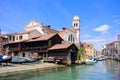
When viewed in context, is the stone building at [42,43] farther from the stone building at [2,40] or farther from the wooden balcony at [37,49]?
the stone building at [2,40]

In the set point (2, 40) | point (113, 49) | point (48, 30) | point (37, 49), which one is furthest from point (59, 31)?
point (113, 49)

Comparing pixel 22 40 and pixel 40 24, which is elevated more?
pixel 40 24

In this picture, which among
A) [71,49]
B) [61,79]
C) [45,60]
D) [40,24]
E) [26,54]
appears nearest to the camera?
[61,79]

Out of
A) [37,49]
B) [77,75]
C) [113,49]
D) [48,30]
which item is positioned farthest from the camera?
[113,49]

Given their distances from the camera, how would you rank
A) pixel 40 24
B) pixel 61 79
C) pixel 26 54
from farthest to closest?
1. pixel 40 24
2. pixel 26 54
3. pixel 61 79

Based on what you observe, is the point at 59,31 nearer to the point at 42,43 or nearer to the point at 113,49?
the point at 42,43

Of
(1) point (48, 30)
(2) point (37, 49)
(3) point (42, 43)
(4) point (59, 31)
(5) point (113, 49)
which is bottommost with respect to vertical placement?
(2) point (37, 49)

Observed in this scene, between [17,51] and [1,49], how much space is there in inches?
203

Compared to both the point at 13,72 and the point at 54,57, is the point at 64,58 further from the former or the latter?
the point at 13,72

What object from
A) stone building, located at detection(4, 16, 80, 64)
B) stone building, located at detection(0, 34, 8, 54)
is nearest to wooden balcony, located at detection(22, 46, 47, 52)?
stone building, located at detection(4, 16, 80, 64)

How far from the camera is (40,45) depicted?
1978 inches

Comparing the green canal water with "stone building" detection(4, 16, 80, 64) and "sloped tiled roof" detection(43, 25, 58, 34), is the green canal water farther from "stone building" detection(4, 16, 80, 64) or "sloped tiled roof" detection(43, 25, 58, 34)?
"sloped tiled roof" detection(43, 25, 58, 34)

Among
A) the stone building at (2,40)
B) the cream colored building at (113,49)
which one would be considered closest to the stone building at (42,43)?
the stone building at (2,40)

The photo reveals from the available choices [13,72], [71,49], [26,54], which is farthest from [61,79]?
[26,54]
